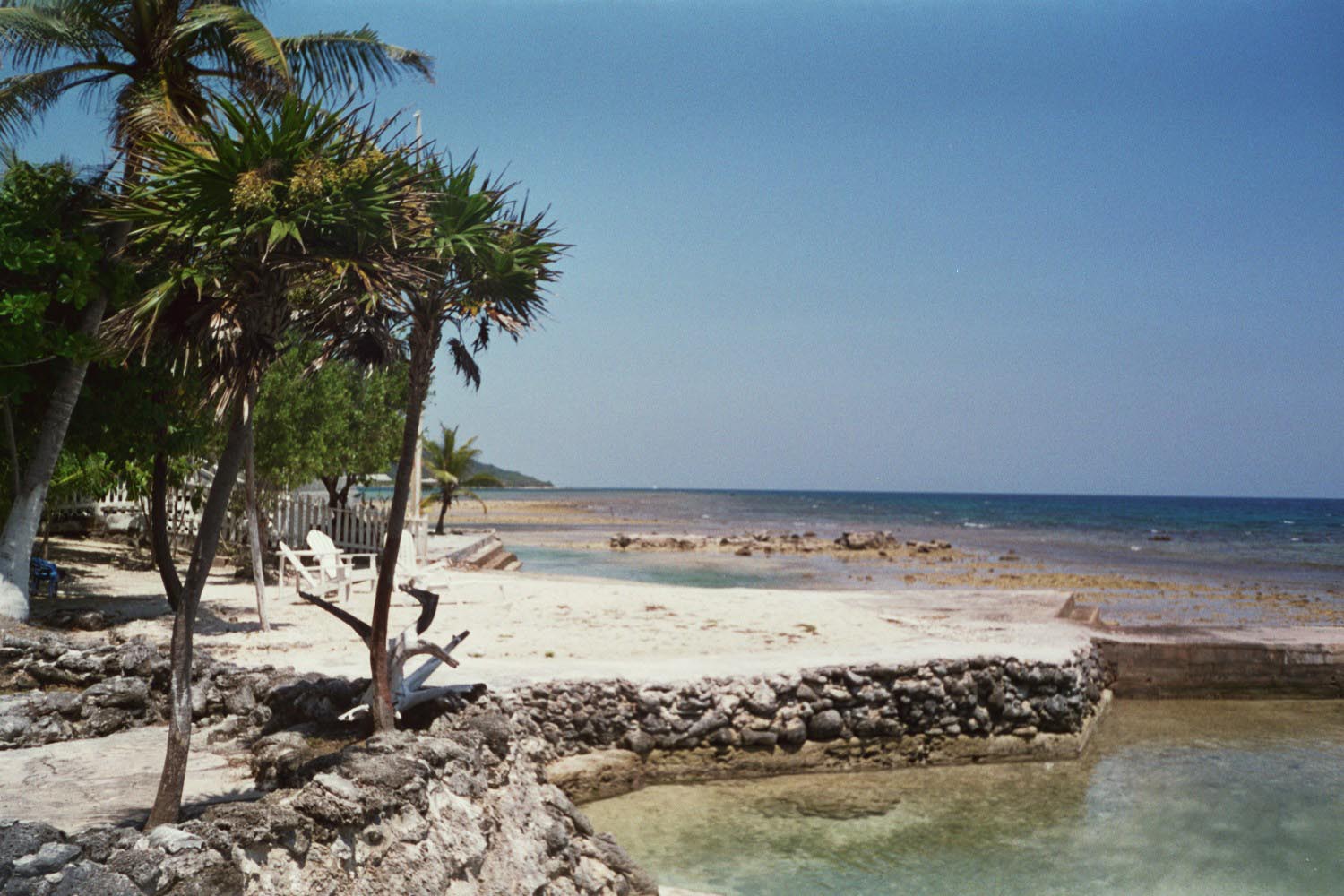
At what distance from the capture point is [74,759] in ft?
22.2

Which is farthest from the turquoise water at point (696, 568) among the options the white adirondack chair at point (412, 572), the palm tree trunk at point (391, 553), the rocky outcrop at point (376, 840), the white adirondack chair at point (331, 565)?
the palm tree trunk at point (391, 553)

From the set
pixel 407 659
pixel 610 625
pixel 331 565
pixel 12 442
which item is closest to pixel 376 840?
pixel 407 659

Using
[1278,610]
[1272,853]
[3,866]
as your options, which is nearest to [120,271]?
[3,866]

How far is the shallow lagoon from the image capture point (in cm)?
768

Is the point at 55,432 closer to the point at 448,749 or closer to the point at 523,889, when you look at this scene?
the point at 448,749

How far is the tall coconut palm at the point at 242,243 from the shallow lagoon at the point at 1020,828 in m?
4.39

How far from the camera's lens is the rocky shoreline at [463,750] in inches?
177

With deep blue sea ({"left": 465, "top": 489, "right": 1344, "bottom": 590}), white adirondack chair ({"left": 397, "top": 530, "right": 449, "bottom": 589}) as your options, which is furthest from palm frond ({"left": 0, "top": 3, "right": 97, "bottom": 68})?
deep blue sea ({"left": 465, "top": 489, "right": 1344, "bottom": 590})

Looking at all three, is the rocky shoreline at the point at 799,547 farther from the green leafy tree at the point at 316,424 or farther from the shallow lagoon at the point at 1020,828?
the shallow lagoon at the point at 1020,828

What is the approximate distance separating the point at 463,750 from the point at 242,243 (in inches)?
130

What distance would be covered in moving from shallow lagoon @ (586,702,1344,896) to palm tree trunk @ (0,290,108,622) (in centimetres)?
640

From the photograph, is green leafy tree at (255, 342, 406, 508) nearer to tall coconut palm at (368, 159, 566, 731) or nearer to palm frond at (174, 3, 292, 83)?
palm frond at (174, 3, 292, 83)

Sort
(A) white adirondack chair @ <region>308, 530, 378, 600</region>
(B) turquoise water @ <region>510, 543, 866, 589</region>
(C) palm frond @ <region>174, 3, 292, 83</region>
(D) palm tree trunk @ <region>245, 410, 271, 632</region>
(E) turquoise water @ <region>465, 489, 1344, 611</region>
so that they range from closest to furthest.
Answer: (C) palm frond @ <region>174, 3, 292, 83</region>, (D) palm tree trunk @ <region>245, 410, 271, 632</region>, (A) white adirondack chair @ <region>308, 530, 378, 600</region>, (B) turquoise water @ <region>510, 543, 866, 589</region>, (E) turquoise water @ <region>465, 489, 1344, 611</region>

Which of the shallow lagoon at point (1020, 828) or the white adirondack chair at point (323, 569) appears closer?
the shallow lagoon at point (1020, 828)
